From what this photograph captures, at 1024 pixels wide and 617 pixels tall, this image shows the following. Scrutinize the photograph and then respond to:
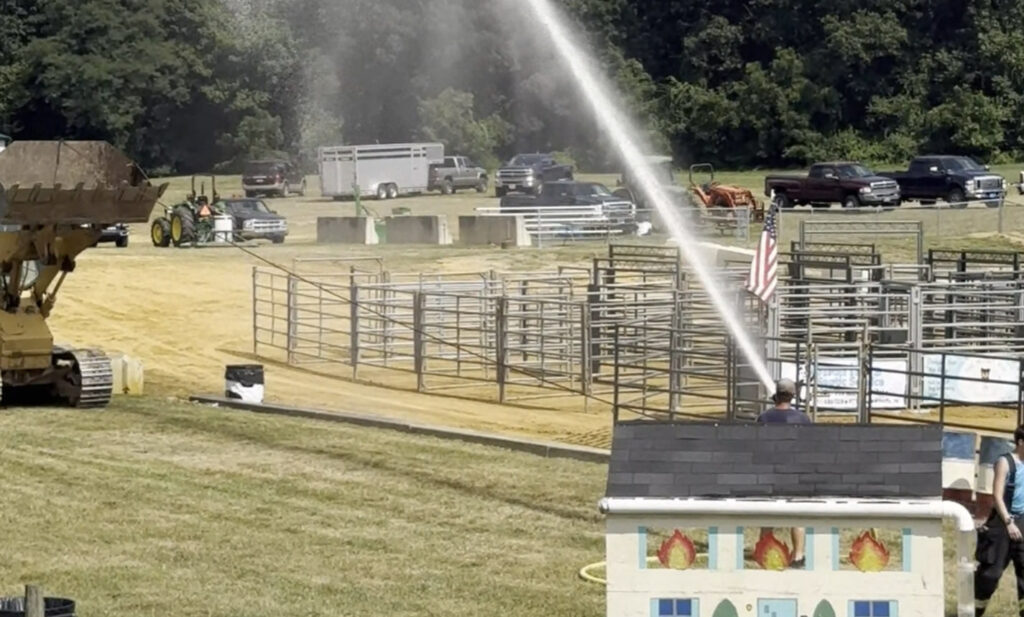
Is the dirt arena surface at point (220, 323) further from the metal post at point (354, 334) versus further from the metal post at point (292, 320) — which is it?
the metal post at point (292, 320)

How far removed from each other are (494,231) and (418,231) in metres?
2.24

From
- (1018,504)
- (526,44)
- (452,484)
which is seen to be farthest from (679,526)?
(526,44)

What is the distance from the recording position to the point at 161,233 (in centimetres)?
Answer: 4841

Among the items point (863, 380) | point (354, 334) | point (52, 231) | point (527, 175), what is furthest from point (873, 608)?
point (527, 175)

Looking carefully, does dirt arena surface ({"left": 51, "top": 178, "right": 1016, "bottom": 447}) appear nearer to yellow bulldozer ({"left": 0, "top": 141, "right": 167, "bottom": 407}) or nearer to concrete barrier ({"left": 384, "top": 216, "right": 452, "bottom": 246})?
concrete barrier ({"left": 384, "top": 216, "right": 452, "bottom": 246})

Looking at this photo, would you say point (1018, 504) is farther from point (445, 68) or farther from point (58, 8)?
point (58, 8)

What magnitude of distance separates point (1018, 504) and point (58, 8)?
93090mm

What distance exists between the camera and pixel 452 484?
59.3 feet

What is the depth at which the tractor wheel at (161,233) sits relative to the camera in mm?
48156

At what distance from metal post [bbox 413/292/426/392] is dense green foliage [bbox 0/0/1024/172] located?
5252 cm

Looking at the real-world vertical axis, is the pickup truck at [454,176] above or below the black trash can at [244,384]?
above

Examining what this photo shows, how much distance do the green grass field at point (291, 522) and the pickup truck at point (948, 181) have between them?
40806 millimetres

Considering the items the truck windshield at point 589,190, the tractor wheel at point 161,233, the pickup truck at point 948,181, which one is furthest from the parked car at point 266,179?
the tractor wheel at point 161,233

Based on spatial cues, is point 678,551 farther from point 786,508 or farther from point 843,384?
point 843,384
